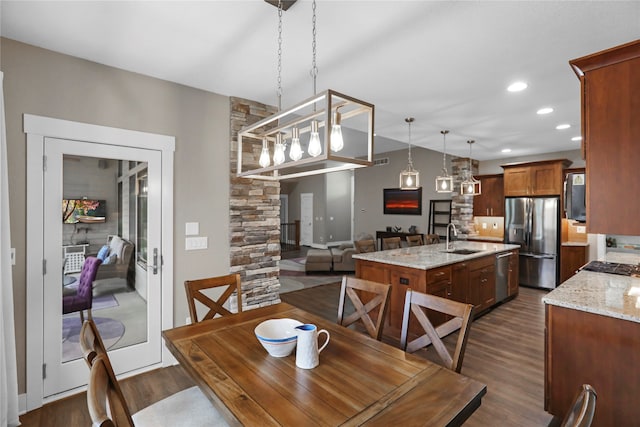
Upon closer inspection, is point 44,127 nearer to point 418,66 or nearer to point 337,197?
point 418,66

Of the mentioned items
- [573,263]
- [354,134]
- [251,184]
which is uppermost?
[354,134]

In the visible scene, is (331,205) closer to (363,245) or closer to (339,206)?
(339,206)

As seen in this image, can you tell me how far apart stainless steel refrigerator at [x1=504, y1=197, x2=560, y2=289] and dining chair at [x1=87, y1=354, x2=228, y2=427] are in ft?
21.0

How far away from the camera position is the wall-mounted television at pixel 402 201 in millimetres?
8188

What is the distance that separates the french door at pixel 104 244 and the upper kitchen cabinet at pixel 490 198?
6712mm

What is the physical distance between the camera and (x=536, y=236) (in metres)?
6.02

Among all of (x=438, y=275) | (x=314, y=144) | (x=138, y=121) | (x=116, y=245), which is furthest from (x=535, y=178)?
(x=116, y=245)

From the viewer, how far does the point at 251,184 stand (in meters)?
3.52

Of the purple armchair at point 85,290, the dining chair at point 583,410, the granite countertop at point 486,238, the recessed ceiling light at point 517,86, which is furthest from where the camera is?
the granite countertop at point 486,238

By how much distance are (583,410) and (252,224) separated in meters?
3.09

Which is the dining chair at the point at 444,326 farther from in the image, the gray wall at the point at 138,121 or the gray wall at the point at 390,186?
the gray wall at the point at 390,186

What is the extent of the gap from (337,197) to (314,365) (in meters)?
10.6

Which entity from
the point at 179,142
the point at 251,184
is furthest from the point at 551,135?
the point at 179,142

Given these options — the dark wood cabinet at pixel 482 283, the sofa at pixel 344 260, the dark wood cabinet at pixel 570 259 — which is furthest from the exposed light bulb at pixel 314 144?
the dark wood cabinet at pixel 570 259
